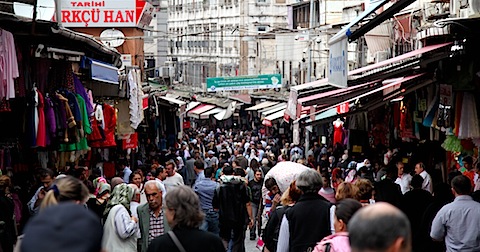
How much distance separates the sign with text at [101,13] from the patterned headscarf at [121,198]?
69.6ft

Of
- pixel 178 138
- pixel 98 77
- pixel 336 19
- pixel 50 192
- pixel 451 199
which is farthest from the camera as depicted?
pixel 336 19

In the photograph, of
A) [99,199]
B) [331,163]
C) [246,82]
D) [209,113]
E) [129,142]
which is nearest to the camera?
[99,199]

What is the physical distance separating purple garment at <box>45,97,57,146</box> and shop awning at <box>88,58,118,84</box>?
2.05m

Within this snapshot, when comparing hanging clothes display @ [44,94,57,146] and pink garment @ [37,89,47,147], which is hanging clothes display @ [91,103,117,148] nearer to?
hanging clothes display @ [44,94,57,146]

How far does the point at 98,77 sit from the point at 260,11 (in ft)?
175

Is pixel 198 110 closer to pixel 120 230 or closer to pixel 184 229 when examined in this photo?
pixel 120 230

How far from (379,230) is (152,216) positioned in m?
6.66

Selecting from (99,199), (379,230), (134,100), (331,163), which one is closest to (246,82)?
(331,163)

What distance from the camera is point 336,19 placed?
141 ft

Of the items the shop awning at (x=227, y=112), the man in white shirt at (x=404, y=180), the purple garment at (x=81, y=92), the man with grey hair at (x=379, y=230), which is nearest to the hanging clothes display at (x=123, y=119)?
the purple garment at (x=81, y=92)

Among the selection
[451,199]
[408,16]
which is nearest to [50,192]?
[451,199]

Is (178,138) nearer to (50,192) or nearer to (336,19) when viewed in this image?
(336,19)

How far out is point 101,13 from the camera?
108ft

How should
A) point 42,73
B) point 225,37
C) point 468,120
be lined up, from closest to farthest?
1. point 42,73
2. point 468,120
3. point 225,37
